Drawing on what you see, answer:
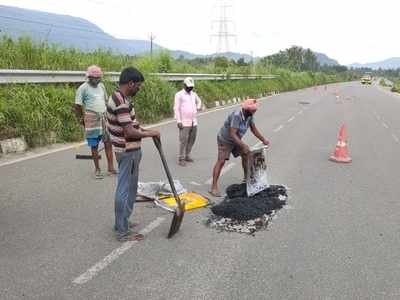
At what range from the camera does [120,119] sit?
14.6ft

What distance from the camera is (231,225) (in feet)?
17.3

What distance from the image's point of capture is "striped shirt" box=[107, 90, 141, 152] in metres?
4.45

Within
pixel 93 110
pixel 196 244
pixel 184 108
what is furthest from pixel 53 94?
pixel 196 244

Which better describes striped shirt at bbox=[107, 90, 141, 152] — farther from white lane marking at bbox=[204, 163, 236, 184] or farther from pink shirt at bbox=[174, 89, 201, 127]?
pink shirt at bbox=[174, 89, 201, 127]

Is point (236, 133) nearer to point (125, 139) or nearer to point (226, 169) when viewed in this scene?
point (226, 169)

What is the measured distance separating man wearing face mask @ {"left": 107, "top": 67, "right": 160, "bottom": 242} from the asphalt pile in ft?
3.67

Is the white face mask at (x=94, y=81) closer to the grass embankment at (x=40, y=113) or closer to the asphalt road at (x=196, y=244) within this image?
the asphalt road at (x=196, y=244)

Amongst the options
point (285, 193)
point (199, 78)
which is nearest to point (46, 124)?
point (285, 193)

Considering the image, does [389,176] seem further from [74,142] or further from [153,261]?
[74,142]

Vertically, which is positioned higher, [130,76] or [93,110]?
[130,76]

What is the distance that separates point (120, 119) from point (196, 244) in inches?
61.8

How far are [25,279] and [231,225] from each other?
242 cm

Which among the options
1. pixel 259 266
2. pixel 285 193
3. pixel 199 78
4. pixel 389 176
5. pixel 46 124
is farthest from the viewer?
pixel 199 78

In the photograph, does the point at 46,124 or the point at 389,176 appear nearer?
the point at 389,176
